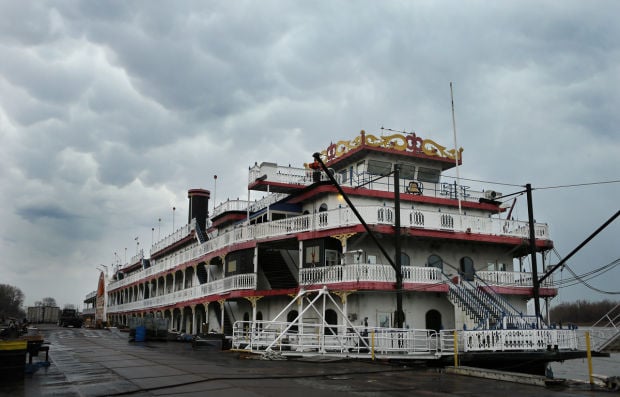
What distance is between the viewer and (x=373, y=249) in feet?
93.3

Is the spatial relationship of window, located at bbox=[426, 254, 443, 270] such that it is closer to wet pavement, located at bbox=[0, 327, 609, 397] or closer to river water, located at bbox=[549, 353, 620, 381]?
wet pavement, located at bbox=[0, 327, 609, 397]

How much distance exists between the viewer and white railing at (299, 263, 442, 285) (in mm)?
25547

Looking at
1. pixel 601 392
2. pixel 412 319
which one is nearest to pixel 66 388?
pixel 601 392

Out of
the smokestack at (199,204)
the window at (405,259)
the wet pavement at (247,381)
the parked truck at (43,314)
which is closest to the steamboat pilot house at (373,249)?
the window at (405,259)

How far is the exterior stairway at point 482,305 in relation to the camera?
23250 millimetres

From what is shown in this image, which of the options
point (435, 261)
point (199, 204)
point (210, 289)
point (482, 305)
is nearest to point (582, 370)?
point (435, 261)

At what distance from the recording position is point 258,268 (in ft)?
108

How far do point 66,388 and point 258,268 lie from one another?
19.6 meters

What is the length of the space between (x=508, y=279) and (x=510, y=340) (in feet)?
25.0

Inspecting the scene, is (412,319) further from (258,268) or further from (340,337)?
(258,268)

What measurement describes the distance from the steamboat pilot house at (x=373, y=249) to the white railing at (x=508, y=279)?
0.19 ft

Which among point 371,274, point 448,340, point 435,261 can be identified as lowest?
point 448,340

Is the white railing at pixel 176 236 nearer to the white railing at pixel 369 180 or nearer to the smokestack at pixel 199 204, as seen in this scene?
the smokestack at pixel 199 204

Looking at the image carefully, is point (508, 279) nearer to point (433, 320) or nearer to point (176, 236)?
point (433, 320)
